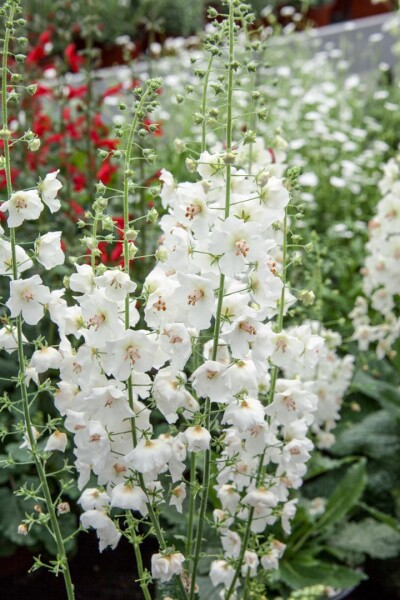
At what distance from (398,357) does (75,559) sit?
3.47 ft

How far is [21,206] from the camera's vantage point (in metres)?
1.22

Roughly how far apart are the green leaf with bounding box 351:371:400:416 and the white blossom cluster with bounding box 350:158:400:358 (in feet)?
0.40

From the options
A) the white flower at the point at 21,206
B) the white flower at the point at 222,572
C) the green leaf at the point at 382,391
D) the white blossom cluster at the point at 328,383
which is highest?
the white flower at the point at 21,206

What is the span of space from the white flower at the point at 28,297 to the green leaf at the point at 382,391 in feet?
4.31

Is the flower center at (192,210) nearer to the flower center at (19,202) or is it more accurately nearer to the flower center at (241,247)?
the flower center at (241,247)

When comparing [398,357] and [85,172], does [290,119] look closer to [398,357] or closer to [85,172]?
[85,172]

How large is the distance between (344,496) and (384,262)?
0.60 meters

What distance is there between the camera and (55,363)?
1.30m

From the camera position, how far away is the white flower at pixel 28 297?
1.22 m

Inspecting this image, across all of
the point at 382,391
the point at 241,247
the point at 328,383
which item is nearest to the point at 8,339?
the point at 241,247

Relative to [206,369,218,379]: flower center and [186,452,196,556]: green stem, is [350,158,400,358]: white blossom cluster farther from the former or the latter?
[206,369,218,379]: flower center

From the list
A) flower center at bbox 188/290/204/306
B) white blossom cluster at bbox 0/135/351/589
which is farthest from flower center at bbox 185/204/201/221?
flower center at bbox 188/290/204/306

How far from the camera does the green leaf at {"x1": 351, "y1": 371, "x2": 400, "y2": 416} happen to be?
8.09 feet

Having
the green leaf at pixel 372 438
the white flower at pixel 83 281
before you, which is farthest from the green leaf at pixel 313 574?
the white flower at pixel 83 281
